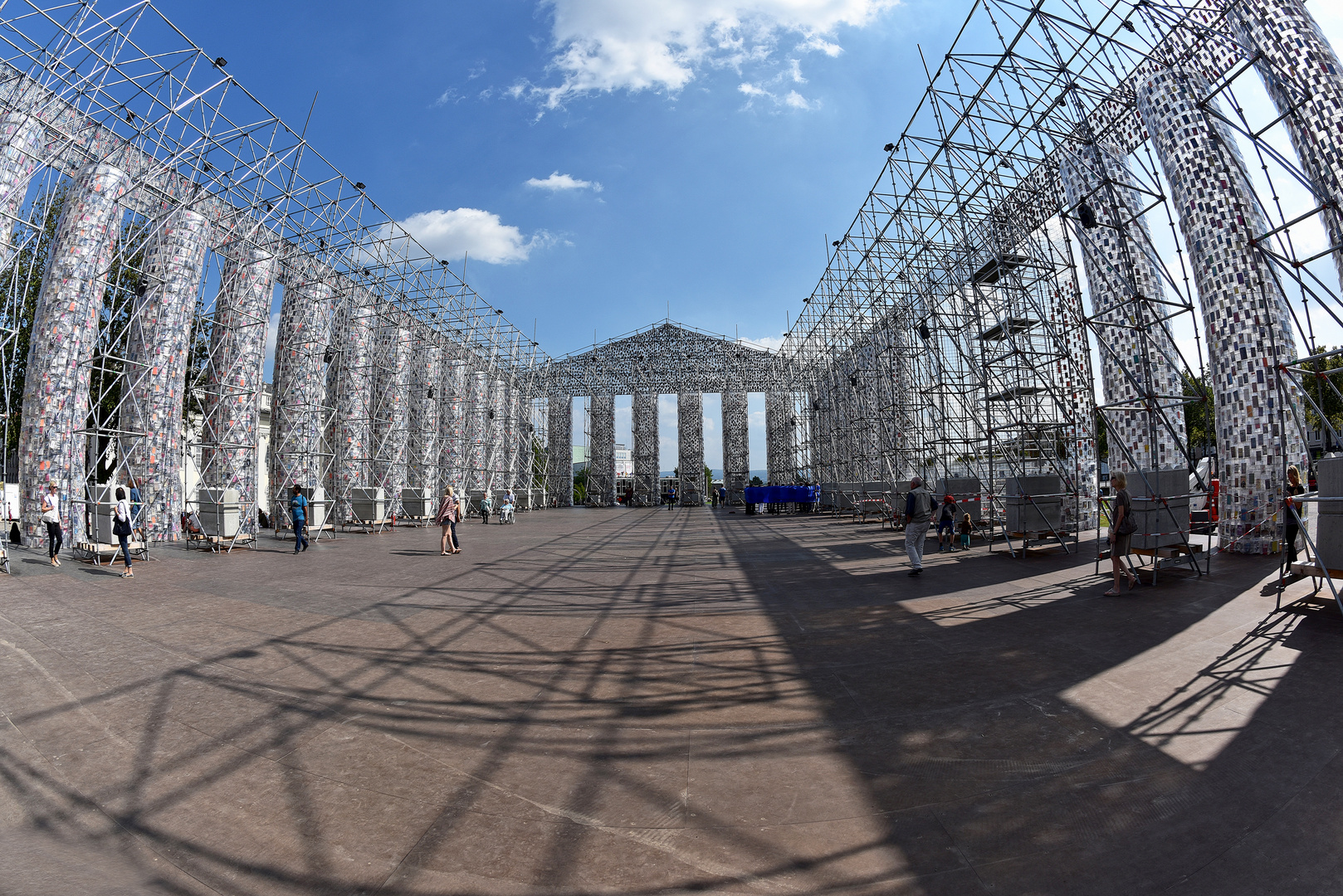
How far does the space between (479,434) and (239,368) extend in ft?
43.2

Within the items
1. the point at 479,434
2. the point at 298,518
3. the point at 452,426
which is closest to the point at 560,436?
the point at 479,434

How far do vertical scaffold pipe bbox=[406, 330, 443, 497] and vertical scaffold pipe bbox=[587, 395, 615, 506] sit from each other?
15365 mm

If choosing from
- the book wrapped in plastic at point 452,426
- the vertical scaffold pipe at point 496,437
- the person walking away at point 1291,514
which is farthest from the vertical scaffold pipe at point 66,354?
the person walking away at point 1291,514

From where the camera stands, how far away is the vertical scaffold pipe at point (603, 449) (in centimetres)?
3934

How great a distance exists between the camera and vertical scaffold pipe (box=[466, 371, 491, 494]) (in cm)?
2686

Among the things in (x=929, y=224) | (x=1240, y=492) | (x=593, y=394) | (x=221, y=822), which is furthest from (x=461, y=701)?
(x=593, y=394)

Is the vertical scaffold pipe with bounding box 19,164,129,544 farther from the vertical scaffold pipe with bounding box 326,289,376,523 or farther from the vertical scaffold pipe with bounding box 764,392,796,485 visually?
the vertical scaffold pipe with bounding box 764,392,796,485

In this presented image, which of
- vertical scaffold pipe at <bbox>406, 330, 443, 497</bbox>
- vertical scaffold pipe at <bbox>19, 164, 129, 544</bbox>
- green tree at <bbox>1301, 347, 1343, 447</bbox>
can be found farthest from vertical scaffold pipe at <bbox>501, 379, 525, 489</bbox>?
green tree at <bbox>1301, 347, 1343, 447</bbox>

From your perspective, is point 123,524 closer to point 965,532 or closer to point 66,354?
point 66,354

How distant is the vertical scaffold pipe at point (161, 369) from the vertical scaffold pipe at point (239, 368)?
42.2 inches

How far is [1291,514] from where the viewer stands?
658 cm

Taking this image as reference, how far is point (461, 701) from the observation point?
4105 mm

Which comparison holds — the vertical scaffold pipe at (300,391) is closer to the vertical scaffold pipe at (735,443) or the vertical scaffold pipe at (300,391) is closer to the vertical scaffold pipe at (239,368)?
the vertical scaffold pipe at (239,368)

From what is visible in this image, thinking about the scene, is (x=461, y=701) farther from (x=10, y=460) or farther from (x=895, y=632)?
(x=10, y=460)
